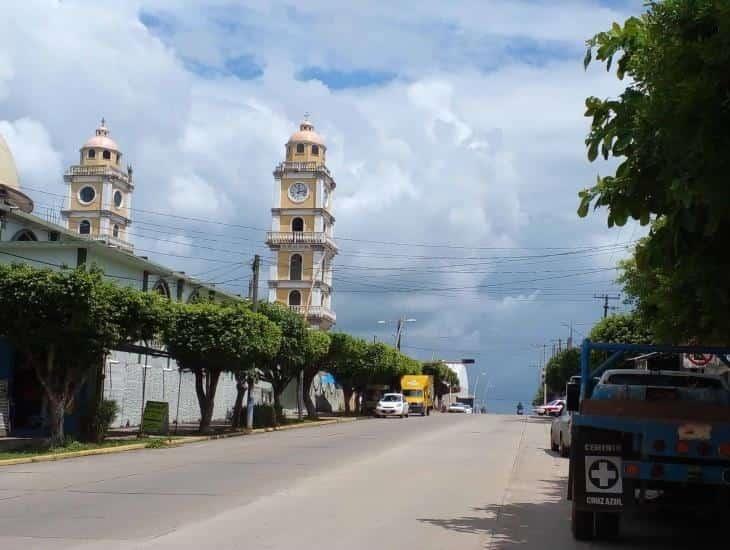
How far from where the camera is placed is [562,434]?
2388cm

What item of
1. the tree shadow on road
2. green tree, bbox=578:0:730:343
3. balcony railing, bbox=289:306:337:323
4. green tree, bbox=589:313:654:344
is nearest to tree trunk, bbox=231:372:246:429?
green tree, bbox=589:313:654:344

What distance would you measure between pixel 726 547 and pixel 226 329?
2168 centimetres

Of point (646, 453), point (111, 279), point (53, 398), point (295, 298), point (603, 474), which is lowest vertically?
point (603, 474)

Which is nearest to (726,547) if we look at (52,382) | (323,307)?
(52,382)

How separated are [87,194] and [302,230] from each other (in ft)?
86.6

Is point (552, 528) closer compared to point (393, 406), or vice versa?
point (552, 528)

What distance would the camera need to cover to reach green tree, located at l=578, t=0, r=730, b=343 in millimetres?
6715

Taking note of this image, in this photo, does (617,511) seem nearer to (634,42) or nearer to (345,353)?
(634,42)

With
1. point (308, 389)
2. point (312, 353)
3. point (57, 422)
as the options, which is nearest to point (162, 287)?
point (312, 353)

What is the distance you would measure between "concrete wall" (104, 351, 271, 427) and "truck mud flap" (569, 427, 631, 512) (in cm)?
2370

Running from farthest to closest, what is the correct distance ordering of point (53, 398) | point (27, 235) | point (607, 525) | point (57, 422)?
point (27, 235) < point (53, 398) < point (57, 422) < point (607, 525)

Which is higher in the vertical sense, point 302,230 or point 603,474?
point 302,230

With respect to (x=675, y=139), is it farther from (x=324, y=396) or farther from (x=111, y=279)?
(x=324, y=396)

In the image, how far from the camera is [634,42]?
820cm
